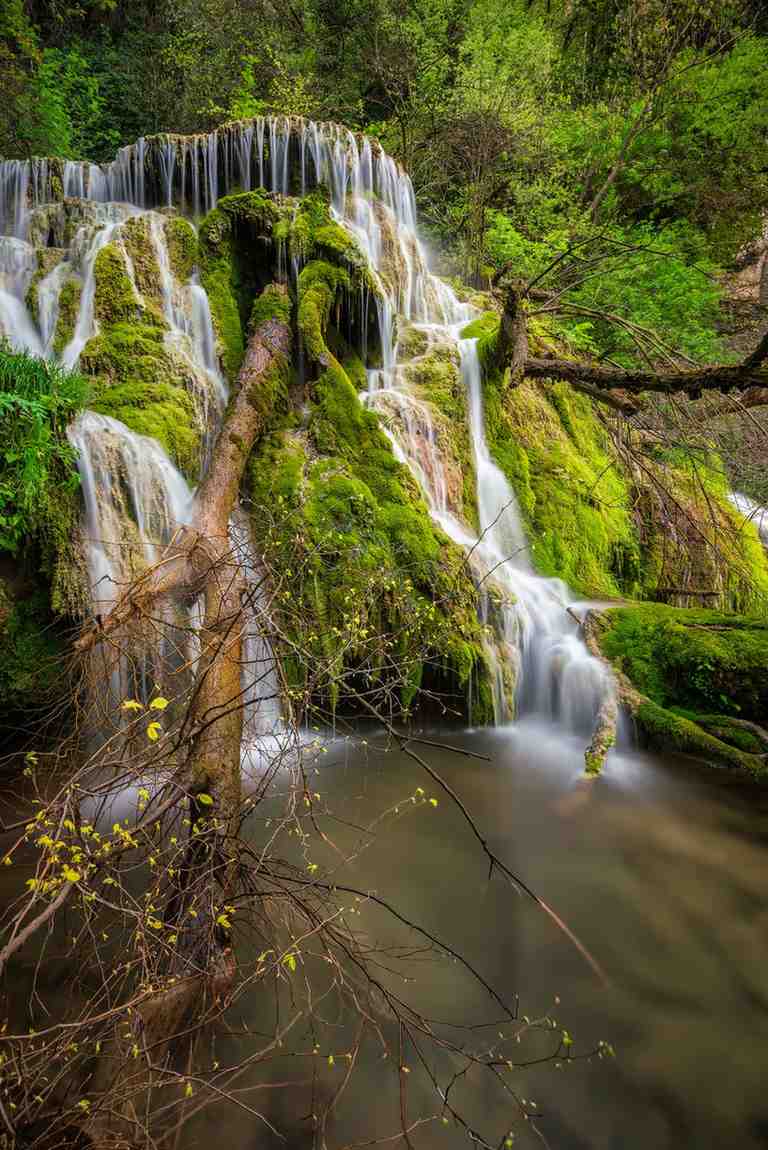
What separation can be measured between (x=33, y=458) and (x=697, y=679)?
600 cm

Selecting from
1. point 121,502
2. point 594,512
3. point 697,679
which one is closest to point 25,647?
point 121,502

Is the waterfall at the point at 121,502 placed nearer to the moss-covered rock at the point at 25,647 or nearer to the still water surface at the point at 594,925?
the moss-covered rock at the point at 25,647

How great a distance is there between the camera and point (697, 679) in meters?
5.21

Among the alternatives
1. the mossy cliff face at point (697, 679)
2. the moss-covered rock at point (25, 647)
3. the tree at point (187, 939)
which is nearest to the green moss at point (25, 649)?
the moss-covered rock at point (25, 647)

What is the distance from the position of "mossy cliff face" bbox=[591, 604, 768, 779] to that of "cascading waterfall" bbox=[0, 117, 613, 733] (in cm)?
Result: 37

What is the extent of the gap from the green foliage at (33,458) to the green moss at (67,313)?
1831mm

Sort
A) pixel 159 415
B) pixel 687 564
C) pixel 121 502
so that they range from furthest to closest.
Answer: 1. pixel 687 564
2. pixel 159 415
3. pixel 121 502

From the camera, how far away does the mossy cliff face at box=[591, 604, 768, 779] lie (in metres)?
4.86

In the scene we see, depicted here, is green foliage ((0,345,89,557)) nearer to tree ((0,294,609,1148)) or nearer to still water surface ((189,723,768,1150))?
tree ((0,294,609,1148))

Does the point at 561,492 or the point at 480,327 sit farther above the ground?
the point at 480,327

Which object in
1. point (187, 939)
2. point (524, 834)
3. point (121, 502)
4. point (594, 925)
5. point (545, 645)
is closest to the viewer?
point (187, 939)

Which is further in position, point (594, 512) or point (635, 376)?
point (594, 512)

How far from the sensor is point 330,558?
497 cm

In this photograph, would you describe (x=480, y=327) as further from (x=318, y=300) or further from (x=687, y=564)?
(x=687, y=564)
